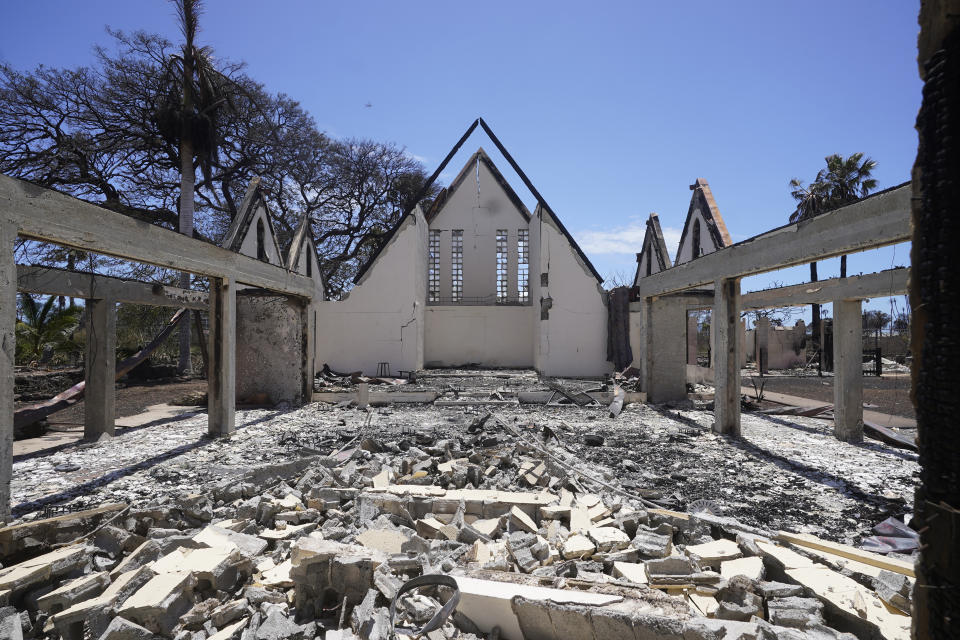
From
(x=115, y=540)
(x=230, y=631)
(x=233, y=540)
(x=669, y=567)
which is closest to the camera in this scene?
(x=230, y=631)

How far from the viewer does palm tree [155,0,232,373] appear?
1703 cm

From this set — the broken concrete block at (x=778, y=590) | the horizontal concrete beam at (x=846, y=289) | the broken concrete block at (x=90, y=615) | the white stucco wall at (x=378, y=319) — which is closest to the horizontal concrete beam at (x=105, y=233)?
the broken concrete block at (x=90, y=615)

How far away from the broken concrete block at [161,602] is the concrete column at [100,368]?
717 cm

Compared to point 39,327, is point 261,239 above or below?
above

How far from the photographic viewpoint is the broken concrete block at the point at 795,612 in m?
2.99

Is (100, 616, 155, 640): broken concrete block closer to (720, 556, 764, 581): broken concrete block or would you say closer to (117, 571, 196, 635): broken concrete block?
(117, 571, 196, 635): broken concrete block

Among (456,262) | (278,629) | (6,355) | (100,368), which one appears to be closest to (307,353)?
(100,368)

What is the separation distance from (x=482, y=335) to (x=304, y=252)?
9202 millimetres

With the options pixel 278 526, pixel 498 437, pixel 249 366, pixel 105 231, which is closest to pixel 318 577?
pixel 278 526

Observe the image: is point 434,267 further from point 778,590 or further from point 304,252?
point 778,590

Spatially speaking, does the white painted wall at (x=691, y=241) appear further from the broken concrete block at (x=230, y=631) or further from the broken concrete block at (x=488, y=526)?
the broken concrete block at (x=230, y=631)

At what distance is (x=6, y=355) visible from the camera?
485cm

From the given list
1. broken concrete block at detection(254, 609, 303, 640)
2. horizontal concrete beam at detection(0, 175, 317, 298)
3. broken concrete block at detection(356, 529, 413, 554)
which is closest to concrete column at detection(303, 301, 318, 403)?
horizontal concrete beam at detection(0, 175, 317, 298)

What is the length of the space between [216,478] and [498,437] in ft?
13.8
